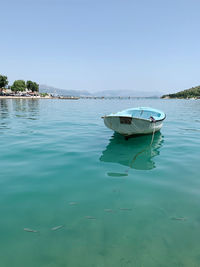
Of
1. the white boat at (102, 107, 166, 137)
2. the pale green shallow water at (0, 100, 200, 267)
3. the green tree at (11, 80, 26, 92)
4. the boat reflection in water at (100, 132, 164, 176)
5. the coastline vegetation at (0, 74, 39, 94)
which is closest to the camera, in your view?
the pale green shallow water at (0, 100, 200, 267)

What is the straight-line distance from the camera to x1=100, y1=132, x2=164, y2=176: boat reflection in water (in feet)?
25.2

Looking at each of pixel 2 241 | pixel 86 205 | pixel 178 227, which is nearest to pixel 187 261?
pixel 178 227

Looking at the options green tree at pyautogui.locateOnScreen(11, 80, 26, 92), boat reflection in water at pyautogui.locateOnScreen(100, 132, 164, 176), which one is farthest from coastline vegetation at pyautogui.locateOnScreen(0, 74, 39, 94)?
boat reflection in water at pyautogui.locateOnScreen(100, 132, 164, 176)

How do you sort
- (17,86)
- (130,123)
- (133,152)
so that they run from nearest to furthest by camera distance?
(133,152)
(130,123)
(17,86)

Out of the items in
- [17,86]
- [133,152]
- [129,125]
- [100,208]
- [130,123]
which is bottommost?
[100,208]

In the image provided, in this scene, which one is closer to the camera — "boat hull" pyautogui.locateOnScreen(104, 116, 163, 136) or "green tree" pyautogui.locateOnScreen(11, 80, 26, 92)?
"boat hull" pyautogui.locateOnScreen(104, 116, 163, 136)

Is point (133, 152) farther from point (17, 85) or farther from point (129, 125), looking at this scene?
point (17, 85)

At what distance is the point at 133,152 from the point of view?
9234 mm

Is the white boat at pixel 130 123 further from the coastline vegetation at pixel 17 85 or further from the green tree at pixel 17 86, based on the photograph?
the green tree at pixel 17 86

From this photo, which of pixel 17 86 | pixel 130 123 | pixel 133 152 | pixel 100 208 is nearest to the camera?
pixel 100 208

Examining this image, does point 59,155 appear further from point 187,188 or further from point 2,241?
point 187,188

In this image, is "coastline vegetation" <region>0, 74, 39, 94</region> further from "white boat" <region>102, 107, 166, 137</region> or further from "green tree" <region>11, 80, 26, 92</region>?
"white boat" <region>102, 107, 166, 137</region>

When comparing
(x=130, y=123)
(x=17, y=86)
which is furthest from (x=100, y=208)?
(x=17, y=86)

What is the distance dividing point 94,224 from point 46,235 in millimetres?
1068
